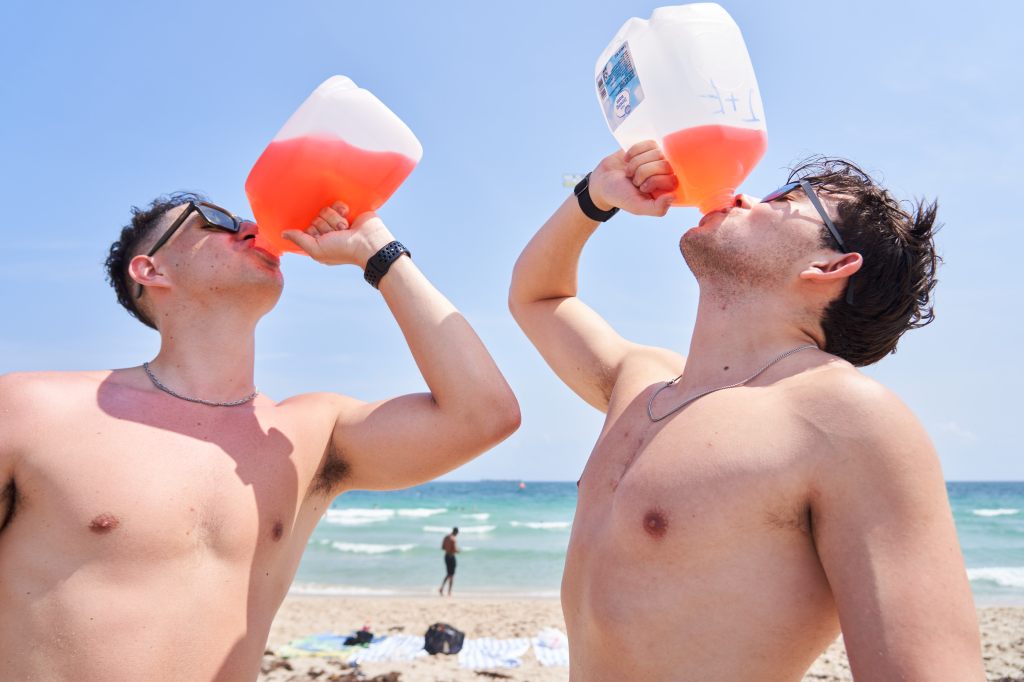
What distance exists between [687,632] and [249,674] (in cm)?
142

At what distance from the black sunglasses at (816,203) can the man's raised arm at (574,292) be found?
389 mm

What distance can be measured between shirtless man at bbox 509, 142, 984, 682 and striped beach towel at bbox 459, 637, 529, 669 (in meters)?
7.42

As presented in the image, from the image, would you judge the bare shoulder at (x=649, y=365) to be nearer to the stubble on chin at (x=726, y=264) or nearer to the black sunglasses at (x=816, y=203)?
the stubble on chin at (x=726, y=264)

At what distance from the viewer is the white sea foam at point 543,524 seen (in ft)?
117

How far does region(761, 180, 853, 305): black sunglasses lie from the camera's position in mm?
2477

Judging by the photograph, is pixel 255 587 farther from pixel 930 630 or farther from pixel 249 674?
pixel 930 630

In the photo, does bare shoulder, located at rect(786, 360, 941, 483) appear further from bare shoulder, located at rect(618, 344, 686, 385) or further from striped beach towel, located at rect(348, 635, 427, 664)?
striped beach towel, located at rect(348, 635, 427, 664)

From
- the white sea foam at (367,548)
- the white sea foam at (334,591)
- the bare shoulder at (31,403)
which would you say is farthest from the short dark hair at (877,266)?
the white sea foam at (367,548)

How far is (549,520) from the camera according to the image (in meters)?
39.3

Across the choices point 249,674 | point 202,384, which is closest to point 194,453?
point 202,384

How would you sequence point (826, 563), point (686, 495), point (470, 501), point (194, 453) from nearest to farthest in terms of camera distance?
point (826, 563), point (686, 495), point (194, 453), point (470, 501)

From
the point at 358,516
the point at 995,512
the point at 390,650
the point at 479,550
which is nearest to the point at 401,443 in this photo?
the point at 390,650

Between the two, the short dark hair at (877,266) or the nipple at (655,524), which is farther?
the short dark hair at (877,266)

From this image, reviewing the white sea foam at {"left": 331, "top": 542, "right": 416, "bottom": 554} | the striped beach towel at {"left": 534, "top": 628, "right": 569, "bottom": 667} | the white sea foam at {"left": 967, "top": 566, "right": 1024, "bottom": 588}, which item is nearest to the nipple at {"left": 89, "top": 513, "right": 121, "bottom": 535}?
the striped beach towel at {"left": 534, "top": 628, "right": 569, "bottom": 667}
